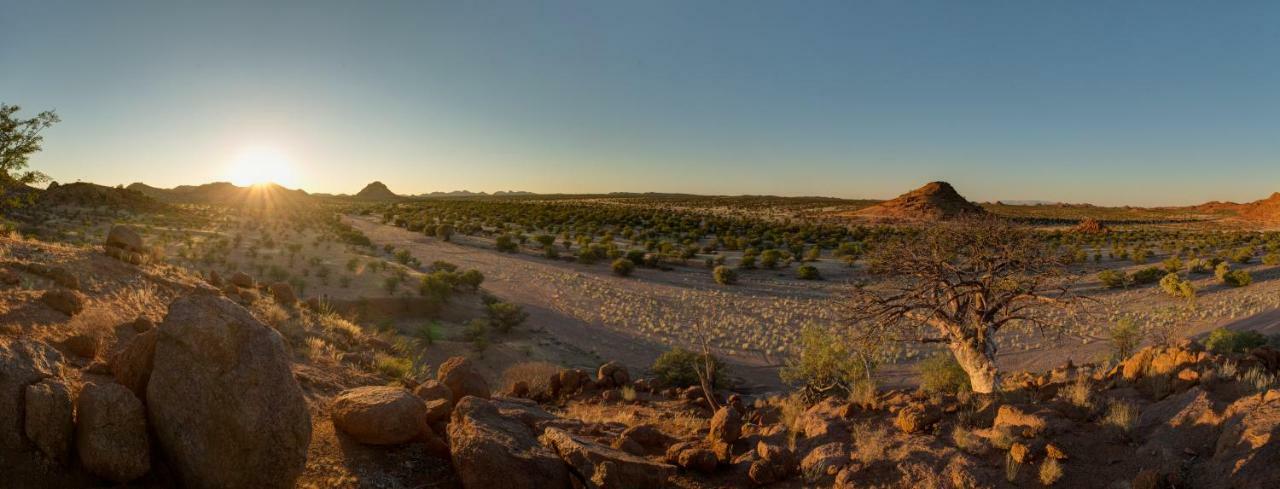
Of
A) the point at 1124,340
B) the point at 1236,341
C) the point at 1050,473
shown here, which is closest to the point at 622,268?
the point at 1124,340

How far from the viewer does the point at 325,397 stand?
757 centimetres

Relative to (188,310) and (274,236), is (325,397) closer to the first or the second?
(188,310)

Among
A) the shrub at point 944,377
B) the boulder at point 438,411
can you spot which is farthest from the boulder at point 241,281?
the shrub at point 944,377

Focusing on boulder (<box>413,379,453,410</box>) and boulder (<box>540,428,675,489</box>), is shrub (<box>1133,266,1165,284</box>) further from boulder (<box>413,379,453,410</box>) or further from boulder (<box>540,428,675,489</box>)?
boulder (<box>413,379,453,410</box>)

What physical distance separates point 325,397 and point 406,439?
208 centimetres

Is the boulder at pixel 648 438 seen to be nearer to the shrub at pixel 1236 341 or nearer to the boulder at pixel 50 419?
the boulder at pixel 50 419

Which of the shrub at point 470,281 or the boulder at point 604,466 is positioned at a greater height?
the boulder at point 604,466

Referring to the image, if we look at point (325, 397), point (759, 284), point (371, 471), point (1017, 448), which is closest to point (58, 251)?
point (325, 397)

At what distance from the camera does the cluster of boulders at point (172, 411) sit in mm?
4219

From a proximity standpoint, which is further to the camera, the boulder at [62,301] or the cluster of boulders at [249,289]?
the cluster of boulders at [249,289]

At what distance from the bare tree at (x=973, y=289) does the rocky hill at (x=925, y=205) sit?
226 feet

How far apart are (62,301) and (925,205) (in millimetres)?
89053

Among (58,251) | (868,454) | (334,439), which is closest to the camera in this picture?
(334,439)

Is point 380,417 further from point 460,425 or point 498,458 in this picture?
point 498,458
